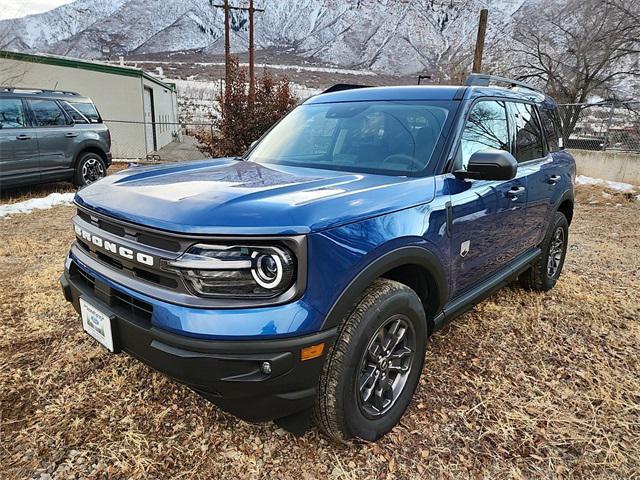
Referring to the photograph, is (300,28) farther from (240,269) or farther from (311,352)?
(311,352)

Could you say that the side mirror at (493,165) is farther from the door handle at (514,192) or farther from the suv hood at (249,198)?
the door handle at (514,192)

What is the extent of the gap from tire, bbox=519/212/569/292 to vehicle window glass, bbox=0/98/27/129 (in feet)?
A: 26.6

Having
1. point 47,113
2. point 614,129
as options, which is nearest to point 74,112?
point 47,113

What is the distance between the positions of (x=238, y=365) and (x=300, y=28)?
6699 inches

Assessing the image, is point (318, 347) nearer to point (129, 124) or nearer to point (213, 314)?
point (213, 314)

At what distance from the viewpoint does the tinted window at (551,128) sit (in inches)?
154

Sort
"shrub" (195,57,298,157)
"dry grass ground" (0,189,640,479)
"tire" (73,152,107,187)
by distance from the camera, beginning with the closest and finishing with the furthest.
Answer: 1. "dry grass ground" (0,189,640,479)
2. "tire" (73,152,107,187)
3. "shrub" (195,57,298,157)

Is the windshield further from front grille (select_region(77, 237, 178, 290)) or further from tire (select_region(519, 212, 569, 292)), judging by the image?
tire (select_region(519, 212, 569, 292))

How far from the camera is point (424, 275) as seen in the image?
95.7 inches

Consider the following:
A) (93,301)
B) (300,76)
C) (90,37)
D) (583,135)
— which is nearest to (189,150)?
(583,135)

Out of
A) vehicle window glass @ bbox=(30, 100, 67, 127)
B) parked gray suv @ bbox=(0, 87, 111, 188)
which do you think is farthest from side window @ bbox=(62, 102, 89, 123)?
vehicle window glass @ bbox=(30, 100, 67, 127)

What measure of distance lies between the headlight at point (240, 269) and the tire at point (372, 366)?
418 mm

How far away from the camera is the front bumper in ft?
5.50

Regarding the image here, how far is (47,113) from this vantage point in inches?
314
